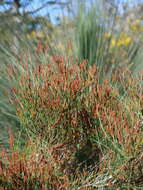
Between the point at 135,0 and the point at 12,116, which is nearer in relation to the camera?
the point at 12,116

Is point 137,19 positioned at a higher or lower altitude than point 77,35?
higher

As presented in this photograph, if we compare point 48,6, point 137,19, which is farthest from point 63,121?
point 137,19

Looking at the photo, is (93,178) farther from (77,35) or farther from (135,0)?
(135,0)

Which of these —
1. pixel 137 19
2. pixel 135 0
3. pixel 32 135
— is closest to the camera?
pixel 32 135

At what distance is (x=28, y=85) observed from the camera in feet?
6.02

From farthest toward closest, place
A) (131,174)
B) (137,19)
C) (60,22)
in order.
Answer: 1. (137,19)
2. (60,22)
3. (131,174)

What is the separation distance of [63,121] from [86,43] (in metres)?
1.43

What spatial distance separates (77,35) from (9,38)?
0.57 metres

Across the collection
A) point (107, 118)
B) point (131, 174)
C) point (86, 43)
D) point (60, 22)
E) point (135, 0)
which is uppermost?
point (135, 0)

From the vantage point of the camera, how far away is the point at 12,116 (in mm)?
Result: 2631

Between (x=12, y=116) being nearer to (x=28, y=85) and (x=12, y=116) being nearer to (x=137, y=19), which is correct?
(x=28, y=85)

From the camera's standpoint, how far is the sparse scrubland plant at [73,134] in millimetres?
1565

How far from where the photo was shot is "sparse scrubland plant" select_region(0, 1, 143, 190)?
157 centimetres

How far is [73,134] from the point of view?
184 centimetres
